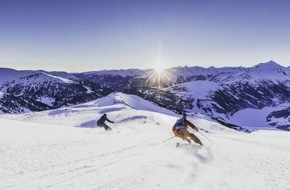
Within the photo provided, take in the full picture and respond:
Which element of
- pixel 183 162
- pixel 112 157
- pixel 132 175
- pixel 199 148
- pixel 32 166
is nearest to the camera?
pixel 132 175

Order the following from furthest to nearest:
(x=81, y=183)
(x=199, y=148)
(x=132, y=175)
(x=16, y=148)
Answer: (x=199, y=148)
(x=16, y=148)
(x=132, y=175)
(x=81, y=183)

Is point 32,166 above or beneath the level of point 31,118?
above

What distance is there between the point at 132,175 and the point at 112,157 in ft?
11.1

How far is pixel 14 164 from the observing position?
1134 cm

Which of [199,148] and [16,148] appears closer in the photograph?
[16,148]

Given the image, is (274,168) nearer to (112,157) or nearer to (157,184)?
(157,184)

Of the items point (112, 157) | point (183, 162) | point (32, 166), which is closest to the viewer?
point (32, 166)

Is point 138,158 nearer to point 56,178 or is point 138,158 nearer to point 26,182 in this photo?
point 56,178

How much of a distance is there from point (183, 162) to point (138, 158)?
180cm

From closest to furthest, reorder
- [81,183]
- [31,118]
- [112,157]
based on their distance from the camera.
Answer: [81,183]
[112,157]
[31,118]

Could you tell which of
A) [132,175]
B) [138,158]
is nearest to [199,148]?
[138,158]

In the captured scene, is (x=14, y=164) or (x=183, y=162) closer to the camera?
(x=14, y=164)

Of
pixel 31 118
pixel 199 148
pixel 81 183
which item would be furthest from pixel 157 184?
pixel 31 118

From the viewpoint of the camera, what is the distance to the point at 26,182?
8891 mm
